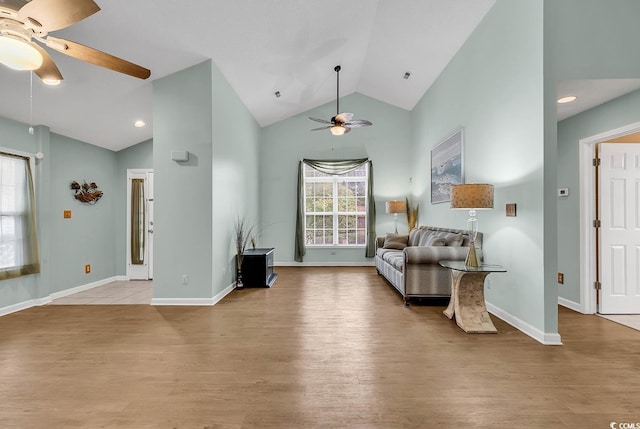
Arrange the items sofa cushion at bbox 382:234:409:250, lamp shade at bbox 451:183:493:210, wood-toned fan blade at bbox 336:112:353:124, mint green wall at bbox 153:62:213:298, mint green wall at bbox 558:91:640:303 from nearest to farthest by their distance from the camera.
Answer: lamp shade at bbox 451:183:493:210
mint green wall at bbox 558:91:640:303
mint green wall at bbox 153:62:213:298
wood-toned fan blade at bbox 336:112:353:124
sofa cushion at bbox 382:234:409:250

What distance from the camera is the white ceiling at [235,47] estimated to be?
308cm

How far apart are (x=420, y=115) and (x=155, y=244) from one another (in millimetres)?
5587

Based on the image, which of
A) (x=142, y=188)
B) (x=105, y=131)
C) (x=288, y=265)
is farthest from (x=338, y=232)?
(x=105, y=131)

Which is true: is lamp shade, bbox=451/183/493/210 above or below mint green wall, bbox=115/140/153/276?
below

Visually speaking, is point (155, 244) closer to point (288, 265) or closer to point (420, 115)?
point (288, 265)

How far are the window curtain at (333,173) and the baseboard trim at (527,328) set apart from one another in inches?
143

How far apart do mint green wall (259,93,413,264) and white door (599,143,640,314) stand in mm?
3838

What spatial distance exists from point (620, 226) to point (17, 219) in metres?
7.34

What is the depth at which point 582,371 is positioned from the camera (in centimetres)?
222

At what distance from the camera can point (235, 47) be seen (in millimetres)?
3791

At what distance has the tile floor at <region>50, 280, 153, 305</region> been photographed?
4.11 m

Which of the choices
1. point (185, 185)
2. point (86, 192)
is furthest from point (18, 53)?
point (86, 192)

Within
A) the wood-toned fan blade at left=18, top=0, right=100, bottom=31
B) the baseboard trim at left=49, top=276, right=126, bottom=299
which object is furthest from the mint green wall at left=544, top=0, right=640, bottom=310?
the baseboard trim at left=49, top=276, right=126, bottom=299

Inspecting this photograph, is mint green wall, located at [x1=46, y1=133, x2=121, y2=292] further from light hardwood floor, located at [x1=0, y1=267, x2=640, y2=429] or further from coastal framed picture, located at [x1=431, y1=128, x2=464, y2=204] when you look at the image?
coastal framed picture, located at [x1=431, y1=128, x2=464, y2=204]
